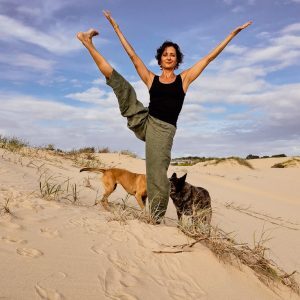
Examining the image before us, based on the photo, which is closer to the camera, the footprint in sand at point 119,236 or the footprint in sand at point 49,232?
the footprint in sand at point 49,232

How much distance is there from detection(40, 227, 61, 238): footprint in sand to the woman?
1.24 metres

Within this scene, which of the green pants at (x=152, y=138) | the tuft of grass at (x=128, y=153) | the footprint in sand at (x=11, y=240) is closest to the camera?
the footprint in sand at (x=11, y=240)

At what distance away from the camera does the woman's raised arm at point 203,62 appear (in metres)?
4.68

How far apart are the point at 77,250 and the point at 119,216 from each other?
1.11 metres

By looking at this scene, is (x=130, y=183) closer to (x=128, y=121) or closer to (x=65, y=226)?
(x=128, y=121)

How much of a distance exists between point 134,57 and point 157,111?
71 cm

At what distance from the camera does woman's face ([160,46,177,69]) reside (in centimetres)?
491

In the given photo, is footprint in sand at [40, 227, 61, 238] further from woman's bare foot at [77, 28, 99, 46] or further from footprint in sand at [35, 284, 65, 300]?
woman's bare foot at [77, 28, 99, 46]

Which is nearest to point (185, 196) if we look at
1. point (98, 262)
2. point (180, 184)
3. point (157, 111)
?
point (180, 184)

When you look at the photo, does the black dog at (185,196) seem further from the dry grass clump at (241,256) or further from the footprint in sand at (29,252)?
the footprint in sand at (29,252)

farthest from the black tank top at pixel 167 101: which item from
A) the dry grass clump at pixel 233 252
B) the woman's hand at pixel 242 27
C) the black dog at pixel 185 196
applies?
the black dog at pixel 185 196

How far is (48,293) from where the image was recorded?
7.97ft

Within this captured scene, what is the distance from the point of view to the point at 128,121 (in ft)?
15.6

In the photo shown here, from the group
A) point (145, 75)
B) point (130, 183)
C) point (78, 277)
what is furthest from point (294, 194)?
point (78, 277)
